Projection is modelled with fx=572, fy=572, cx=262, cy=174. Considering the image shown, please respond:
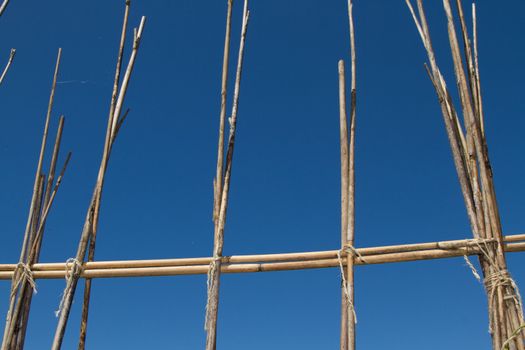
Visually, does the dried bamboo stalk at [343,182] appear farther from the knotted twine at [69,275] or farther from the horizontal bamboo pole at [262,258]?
the knotted twine at [69,275]

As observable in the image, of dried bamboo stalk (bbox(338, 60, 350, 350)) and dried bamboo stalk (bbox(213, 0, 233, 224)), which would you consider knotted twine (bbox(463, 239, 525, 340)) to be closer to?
dried bamboo stalk (bbox(338, 60, 350, 350))

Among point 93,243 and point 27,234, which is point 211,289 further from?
point 27,234

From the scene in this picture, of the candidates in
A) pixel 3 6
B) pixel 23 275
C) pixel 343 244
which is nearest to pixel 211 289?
pixel 343 244

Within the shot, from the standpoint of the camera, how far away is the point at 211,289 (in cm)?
297

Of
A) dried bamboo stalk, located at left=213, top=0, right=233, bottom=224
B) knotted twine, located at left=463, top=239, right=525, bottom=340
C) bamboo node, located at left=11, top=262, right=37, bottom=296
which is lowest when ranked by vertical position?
knotted twine, located at left=463, top=239, right=525, bottom=340

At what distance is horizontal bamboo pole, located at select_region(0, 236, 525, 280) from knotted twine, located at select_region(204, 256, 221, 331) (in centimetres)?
7

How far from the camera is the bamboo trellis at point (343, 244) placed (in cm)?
267

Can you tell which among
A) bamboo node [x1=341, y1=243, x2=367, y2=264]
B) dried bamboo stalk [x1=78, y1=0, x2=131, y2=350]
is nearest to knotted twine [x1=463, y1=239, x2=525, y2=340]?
bamboo node [x1=341, y1=243, x2=367, y2=264]

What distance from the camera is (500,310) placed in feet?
8.29

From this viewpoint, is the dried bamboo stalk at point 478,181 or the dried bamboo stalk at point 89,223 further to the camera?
the dried bamboo stalk at point 89,223

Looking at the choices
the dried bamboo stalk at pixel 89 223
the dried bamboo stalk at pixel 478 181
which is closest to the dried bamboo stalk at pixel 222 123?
the dried bamboo stalk at pixel 89 223

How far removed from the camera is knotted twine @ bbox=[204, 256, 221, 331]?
288 centimetres

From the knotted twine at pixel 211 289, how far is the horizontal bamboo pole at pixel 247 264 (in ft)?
0.23

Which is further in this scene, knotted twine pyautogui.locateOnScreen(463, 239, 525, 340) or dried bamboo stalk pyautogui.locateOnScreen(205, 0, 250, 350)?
dried bamboo stalk pyautogui.locateOnScreen(205, 0, 250, 350)
